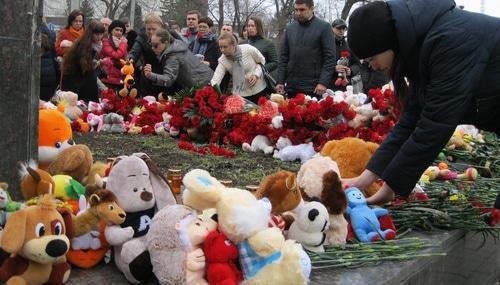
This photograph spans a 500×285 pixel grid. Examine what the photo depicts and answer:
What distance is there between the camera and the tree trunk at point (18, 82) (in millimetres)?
2330

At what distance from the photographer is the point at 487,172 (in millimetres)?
4430

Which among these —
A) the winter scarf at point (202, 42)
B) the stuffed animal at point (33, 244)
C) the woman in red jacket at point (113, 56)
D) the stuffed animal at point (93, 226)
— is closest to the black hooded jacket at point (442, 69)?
the stuffed animal at point (93, 226)

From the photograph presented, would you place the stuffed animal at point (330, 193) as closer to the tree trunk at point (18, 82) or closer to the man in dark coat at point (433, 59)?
the man in dark coat at point (433, 59)

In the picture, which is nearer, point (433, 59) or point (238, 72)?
point (433, 59)

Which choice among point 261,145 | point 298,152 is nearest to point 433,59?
point 298,152

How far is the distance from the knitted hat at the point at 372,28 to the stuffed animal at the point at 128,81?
212 inches

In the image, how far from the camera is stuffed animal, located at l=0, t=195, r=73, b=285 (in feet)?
5.84

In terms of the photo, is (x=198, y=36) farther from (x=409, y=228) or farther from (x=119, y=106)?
(x=409, y=228)

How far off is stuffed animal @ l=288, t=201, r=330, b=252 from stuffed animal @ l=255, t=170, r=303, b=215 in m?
0.06

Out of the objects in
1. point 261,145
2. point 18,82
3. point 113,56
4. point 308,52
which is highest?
point 18,82

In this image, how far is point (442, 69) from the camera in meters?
2.40

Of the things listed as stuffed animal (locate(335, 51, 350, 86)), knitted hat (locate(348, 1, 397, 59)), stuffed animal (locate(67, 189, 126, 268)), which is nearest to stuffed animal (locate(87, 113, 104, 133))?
stuffed animal (locate(335, 51, 350, 86))

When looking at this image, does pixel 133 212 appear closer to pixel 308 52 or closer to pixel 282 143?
pixel 282 143

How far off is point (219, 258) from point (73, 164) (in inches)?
41.1
